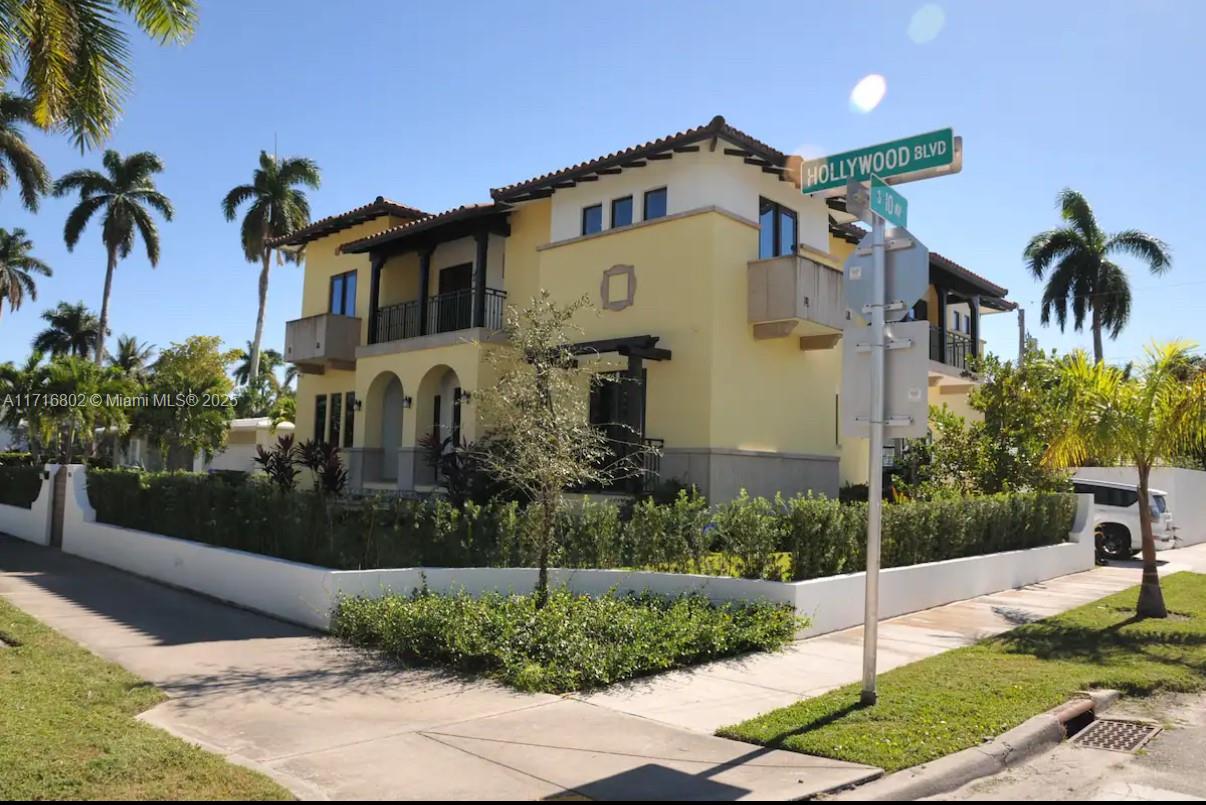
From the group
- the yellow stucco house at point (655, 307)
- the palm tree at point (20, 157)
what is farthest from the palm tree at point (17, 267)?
the yellow stucco house at point (655, 307)

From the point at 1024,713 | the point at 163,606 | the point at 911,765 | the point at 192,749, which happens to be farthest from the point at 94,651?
the point at 1024,713

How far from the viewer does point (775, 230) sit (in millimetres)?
17891

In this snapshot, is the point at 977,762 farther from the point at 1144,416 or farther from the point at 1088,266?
the point at 1088,266

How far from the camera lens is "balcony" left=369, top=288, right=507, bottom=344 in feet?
65.5

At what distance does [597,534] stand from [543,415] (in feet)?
8.99

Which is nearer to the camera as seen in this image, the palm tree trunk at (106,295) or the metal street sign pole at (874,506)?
the metal street sign pole at (874,506)

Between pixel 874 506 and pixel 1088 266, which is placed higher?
pixel 1088 266

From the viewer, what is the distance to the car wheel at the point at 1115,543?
2003cm

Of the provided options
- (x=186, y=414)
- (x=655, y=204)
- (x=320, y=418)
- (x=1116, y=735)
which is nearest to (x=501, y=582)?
(x=1116, y=735)

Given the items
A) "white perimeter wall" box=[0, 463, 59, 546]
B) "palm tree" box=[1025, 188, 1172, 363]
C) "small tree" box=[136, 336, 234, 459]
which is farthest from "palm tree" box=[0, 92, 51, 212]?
"palm tree" box=[1025, 188, 1172, 363]

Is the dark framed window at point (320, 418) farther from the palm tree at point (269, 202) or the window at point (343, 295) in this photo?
the palm tree at point (269, 202)

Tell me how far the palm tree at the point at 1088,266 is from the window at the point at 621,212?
28.7m

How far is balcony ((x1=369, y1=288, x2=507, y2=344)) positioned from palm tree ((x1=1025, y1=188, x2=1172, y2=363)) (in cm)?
2942

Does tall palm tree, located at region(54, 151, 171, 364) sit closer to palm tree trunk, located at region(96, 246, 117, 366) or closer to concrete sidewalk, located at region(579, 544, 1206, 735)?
palm tree trunk, located at region(96, 246, 117, 366)
